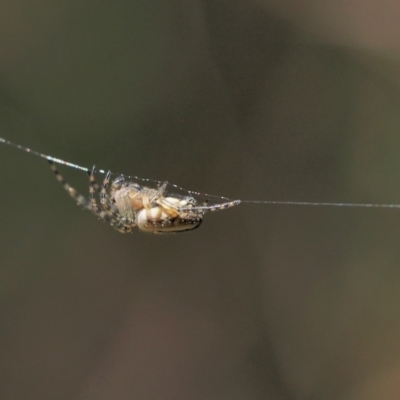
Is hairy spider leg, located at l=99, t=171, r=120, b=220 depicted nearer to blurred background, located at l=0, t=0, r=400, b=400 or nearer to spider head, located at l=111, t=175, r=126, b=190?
spider head, located at l=111, t=175, r=126, b=190

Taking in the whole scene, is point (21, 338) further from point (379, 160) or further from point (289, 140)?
point (379, 160)

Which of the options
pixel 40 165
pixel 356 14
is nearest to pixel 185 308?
pixel 40 165

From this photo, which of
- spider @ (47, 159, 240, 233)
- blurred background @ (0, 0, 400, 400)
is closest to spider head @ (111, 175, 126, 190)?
spider @ (47, 159, 240, 233)

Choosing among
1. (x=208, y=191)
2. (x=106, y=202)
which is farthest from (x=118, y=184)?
(x=208, y=191)

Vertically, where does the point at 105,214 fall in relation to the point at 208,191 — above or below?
below

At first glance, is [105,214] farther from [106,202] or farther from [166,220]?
[166,220]

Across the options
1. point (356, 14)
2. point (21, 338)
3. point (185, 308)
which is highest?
point (356, 14)

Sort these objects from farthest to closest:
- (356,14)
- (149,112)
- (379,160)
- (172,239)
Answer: (172,239)
(149,112)
(379,160)
(356,14)
